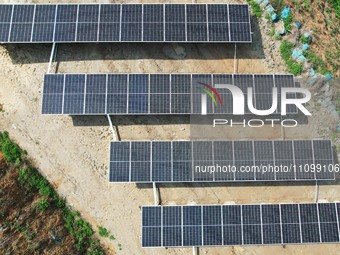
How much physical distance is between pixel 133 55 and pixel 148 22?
7.87 ft

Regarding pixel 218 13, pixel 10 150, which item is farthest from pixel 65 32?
pixel 218 13

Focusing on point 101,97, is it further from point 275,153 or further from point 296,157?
point 296,157

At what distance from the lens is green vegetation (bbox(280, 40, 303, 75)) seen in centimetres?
2262

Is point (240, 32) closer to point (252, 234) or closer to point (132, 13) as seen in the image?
point (132, 13)

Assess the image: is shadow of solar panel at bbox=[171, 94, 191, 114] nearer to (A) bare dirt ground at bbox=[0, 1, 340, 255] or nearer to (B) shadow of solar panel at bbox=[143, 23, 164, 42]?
(A) bare dirt ground at bbox=[0, 1, 340, 255]

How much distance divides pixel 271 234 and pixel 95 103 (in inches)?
527

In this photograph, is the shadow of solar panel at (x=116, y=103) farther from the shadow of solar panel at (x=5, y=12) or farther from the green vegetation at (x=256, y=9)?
the green vegetation at (x=256, y=9)

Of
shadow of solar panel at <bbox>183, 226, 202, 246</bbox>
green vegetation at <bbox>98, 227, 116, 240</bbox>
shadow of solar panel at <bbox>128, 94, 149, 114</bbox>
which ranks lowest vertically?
green vegetation at <bbox>98, 227, 116, 240</bbox>

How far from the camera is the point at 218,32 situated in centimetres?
2169

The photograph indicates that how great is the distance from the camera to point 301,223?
2045 centimetres

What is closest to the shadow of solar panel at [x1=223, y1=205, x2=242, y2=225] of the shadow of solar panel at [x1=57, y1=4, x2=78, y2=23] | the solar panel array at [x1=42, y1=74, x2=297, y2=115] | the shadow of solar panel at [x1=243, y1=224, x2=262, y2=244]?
the shadow of solar panel at [x1=243, y1=224, x2=262, y2=244]

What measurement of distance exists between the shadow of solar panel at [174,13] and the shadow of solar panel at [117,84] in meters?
4.71

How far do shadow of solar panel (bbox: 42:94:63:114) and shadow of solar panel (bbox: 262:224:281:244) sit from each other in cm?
1447

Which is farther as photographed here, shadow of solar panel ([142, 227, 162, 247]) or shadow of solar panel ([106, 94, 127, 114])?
shadow of solar panel ([106, 94, 127, 114])
